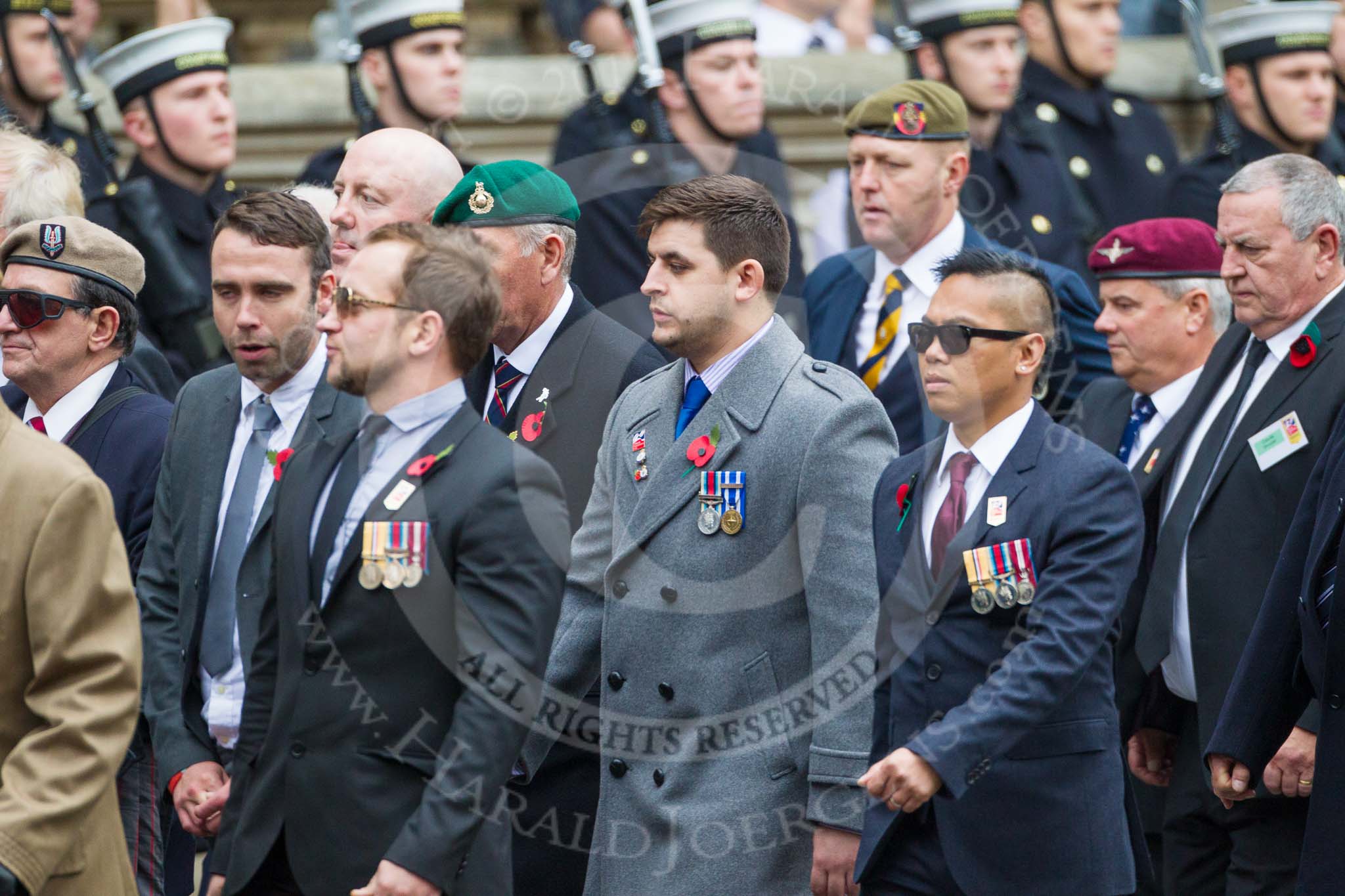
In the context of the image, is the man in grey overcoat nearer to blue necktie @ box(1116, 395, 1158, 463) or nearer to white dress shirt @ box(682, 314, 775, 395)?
white dress shirt @ box(682, 314, 775, 395)

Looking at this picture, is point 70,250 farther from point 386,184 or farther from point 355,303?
point 355,303

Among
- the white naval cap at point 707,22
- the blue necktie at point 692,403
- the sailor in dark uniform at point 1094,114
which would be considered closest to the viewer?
the blue necktie at point 692,403

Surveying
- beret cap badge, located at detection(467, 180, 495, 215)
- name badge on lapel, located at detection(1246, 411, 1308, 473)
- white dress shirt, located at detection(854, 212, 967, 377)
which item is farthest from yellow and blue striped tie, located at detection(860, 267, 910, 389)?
beret cap badge, located at detection(467, 180, 495, 215)

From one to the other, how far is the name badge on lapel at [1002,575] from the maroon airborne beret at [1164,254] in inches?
72.2

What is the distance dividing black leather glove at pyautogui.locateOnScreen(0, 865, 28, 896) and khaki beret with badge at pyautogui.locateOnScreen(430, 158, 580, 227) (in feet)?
6.13

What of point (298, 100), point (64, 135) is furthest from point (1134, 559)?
point (298, 100)

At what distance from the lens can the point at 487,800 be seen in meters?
3.53

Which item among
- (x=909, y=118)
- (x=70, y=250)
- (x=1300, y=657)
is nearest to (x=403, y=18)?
(x=909, y=118)

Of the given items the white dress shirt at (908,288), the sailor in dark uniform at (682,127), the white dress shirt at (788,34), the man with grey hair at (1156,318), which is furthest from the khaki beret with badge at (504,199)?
the white dress shirt at (788,34)

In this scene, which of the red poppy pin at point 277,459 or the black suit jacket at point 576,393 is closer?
the red poppy pin at point 277,459

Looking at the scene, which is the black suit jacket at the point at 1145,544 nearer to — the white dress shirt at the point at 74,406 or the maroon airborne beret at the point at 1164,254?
the maroon airborne beret at the point at 1164,254

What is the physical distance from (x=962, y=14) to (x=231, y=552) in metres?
4.14

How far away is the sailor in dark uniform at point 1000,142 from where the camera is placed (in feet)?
23.9

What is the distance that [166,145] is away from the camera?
23.1 feet
